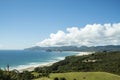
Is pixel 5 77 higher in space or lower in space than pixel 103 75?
higher

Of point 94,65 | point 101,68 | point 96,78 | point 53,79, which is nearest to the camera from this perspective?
point 53,79

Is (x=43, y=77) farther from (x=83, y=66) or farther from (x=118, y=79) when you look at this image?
(x=83, y=66)

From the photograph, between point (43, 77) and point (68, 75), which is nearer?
point (43, 77)

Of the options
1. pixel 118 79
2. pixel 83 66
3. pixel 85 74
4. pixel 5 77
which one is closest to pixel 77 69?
pixel 83 66

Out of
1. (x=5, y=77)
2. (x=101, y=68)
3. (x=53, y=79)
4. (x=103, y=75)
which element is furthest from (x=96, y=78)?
(x=5, y=77)

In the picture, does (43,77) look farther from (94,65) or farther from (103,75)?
(94,65)

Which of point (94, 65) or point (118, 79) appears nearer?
point (118, 79)

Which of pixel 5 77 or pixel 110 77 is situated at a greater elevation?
pixel 5 77

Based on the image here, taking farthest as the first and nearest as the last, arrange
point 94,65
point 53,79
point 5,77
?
point 94,65
point 53,79
point 5,77

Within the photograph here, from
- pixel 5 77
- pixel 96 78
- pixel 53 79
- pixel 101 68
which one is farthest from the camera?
pixel 101 68
